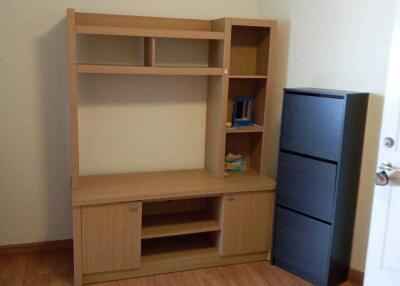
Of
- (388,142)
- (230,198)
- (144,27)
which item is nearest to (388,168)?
(388,142)

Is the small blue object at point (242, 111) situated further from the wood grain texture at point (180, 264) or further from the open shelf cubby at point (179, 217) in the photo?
the wood grain texture at point (180, 264)

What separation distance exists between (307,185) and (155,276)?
3.99ft

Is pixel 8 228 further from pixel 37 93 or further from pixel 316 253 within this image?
pixel 316 253

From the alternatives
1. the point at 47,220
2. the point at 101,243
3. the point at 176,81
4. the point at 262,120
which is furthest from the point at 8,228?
the point at 262,120

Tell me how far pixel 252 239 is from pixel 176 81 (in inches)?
52.4

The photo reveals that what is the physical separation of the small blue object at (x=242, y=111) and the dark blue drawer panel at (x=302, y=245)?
2.42 feet

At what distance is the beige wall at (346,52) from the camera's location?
2605 millimetres

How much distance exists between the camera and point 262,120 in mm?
3248

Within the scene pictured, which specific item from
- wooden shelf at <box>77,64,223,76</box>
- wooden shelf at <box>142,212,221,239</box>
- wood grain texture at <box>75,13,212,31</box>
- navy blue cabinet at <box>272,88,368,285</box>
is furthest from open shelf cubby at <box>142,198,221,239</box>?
wood grain texture at <box>75,13,212,31</box>

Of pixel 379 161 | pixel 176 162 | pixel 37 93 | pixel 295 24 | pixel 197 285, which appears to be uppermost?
pixel 295 24

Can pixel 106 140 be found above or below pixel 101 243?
above

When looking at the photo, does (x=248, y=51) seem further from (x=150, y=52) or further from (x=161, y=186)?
(x=161, y=186)

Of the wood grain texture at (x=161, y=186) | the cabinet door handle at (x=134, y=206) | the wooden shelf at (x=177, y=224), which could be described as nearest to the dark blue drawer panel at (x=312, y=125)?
the wood grain texture at (x=161, y=186)

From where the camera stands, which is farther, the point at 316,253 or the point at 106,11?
the point at 106,11
